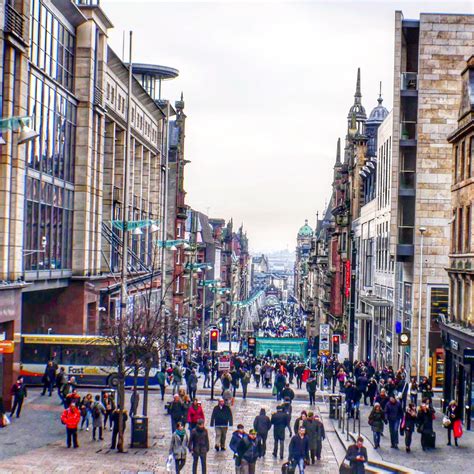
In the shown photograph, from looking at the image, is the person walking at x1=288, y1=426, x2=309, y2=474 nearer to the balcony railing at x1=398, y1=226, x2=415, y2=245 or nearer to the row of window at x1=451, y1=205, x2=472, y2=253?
the row of window at x1=451, y1=205, x2=472, y2=253

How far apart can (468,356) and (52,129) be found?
21517 millimetres

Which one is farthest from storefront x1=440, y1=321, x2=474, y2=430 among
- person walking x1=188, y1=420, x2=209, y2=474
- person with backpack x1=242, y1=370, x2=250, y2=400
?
person walking x1=188, y1=420, x2=209, y2=474

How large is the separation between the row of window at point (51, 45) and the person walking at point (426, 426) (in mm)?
22098

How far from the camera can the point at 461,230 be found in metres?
38.8

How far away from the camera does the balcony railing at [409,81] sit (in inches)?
2063

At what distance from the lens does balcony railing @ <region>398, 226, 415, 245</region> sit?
53250mm

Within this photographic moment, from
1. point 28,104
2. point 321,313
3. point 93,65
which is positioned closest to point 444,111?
point 93,65

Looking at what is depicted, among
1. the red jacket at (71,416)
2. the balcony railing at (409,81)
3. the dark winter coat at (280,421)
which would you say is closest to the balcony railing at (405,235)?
the balcony railing at (409,81)

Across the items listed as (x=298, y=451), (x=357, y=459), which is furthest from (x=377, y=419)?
(x=357, y=459)

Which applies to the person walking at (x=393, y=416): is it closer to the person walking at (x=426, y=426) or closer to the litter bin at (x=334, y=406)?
the person walking at (x=426, y=426)

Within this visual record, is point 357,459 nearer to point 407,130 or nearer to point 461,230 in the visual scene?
point 461,230

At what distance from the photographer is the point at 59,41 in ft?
148

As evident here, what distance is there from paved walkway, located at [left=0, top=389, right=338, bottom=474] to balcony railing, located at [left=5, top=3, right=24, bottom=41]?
14003 millimetres

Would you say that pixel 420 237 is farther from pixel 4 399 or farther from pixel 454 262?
pixel 4 399
